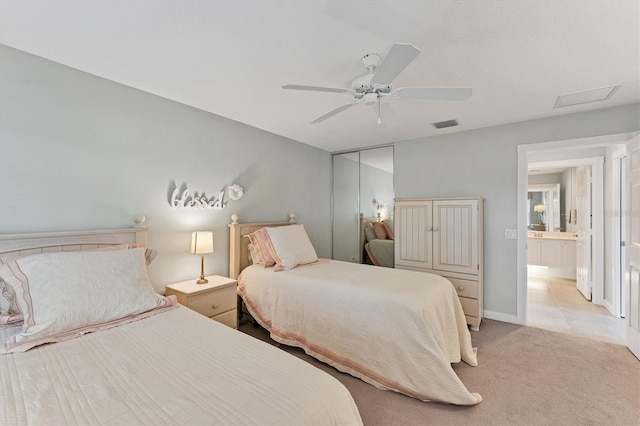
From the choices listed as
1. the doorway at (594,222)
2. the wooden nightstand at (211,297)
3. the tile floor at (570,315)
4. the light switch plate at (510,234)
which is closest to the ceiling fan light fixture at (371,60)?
the wooden nightstand at (211,297)

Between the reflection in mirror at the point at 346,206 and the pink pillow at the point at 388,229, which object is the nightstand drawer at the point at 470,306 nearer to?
the pink pillow at the point at 388,229

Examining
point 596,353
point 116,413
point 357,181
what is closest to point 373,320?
point 116,413

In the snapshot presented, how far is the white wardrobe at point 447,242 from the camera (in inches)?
126

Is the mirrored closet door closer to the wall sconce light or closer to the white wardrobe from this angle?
the white wardrobe

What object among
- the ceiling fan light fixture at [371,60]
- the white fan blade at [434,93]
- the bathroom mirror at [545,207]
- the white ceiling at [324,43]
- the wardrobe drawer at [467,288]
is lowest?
the wardrobe drawer at [467,288]

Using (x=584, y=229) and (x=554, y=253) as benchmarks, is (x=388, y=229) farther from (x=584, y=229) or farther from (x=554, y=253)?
(x=554, y=253)

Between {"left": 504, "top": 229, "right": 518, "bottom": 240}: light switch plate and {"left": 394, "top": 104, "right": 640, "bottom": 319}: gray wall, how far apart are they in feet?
0.13

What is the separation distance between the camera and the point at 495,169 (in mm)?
3457

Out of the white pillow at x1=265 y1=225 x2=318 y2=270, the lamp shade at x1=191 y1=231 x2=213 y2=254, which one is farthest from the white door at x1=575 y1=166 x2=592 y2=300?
the lamp shade at x1=191 y1=231 x2=213 y2=254

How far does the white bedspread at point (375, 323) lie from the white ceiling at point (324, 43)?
1.66 m

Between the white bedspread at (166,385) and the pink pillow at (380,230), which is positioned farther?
the pink pillow at (380,230)

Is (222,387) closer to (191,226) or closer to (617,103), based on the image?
(191,226)

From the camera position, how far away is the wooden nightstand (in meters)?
2.41

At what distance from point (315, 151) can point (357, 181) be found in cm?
82
